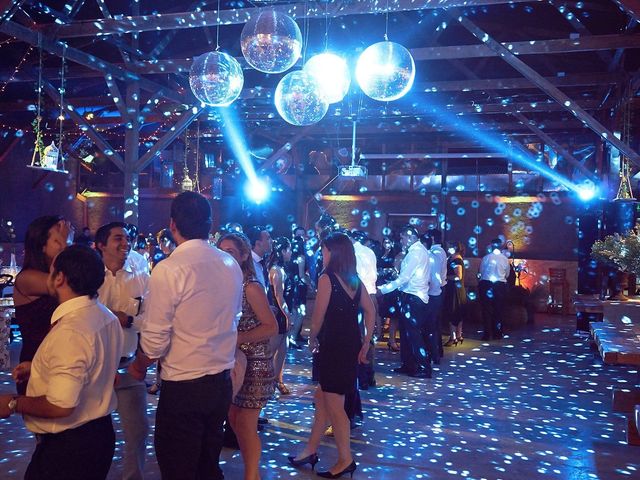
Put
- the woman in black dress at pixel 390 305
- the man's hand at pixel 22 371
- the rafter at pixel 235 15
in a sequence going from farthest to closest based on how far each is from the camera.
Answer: the woman in black dress at pixel 390 305, the rafter at pixel 235 15, the man's hand at pixel 22 371

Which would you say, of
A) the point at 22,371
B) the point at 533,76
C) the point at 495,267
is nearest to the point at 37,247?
the point at 22,371

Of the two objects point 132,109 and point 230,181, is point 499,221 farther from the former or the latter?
point 132,109

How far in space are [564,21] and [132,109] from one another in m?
5.54

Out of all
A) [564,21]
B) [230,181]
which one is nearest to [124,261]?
[564,21]

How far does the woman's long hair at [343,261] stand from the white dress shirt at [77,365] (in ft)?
5.53

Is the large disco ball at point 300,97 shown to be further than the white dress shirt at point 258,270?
Yes

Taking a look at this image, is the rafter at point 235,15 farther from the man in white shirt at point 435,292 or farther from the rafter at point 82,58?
the man in white shirt at point 435,292

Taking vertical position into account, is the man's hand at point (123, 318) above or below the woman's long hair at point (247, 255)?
below

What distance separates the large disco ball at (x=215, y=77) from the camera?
3.79m

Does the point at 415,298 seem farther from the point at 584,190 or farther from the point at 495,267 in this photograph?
the point at 584,190

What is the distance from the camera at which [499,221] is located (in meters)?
13.7

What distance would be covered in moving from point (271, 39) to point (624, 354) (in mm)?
2542

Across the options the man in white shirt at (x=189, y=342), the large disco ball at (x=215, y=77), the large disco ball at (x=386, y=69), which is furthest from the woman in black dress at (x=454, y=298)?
the man in white shirt at (x=189, y=342)

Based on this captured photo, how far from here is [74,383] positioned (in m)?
1.76
